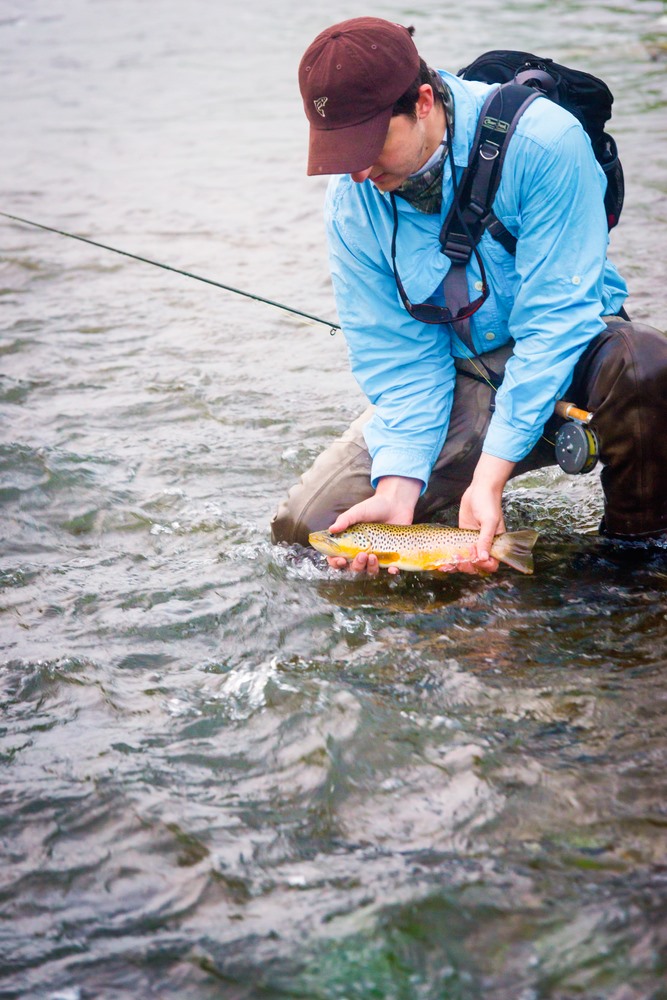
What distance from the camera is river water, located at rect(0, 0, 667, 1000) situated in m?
2.42

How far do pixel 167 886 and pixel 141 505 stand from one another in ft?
7.57

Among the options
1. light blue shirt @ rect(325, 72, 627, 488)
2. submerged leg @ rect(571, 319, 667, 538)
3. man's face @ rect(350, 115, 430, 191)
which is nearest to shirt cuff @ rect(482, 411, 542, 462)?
light blue shirt @ rect(325, 72, 627, 488)

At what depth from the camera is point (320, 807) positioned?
9.39 feet

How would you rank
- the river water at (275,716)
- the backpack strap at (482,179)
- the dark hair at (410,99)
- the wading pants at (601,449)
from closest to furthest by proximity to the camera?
A: the river water at (275,716) < the dark hair at (410,99) < the backpack strap at (482,179) < the wading pants at (601,449)

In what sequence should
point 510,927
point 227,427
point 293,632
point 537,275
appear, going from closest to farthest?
1. point 510,927
2. point 537,275
3. point 293,632
4. point 227,427

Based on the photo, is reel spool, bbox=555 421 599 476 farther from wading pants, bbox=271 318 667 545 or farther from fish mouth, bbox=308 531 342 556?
fish mouth, bbox=308 531 342 556

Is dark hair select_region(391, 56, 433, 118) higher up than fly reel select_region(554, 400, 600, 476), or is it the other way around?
dark hair select_region(391, 56, 433, 118)

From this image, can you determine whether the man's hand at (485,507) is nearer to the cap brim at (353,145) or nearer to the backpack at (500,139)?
the backpack at (500,139)

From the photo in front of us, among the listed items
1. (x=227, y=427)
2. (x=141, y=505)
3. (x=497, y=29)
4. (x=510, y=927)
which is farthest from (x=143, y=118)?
(x=510, y=927)

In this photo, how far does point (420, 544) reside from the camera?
354cm

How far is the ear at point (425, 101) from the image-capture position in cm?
317

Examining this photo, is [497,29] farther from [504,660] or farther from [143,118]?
[504,660]

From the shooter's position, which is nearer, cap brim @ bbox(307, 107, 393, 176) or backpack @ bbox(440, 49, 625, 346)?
cap brim @ bbox(307, 107, 393, 176)

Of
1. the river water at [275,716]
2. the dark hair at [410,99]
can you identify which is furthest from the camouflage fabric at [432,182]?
the river water at [275,716]
